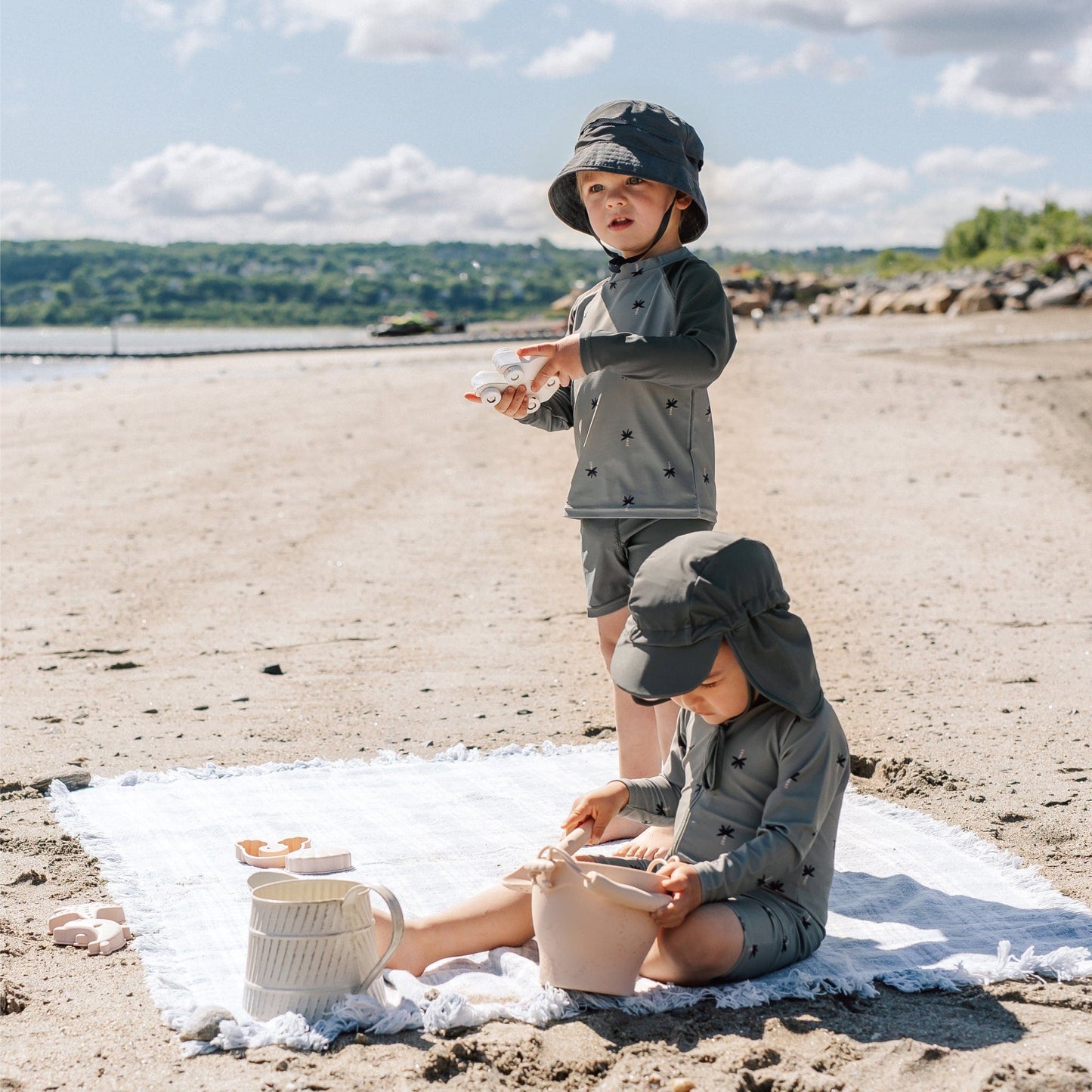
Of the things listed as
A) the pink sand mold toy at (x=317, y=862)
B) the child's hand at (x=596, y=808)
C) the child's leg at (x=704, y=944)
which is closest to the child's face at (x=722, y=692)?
the child's hand at (x=596, y=808)

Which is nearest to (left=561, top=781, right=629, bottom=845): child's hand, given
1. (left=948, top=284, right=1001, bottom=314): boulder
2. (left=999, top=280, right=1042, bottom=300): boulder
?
(left=948, top=284, right=1001, bottom=314): boulder

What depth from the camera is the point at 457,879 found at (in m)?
3.25

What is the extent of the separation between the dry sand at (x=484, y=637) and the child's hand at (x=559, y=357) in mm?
1473

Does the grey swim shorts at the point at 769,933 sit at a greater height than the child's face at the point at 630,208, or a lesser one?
lesser

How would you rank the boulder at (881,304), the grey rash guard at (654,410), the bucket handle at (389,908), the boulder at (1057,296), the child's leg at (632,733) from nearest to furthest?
the bucket handle at (389,908) < the grey rash guard at (654,410) < the child's leg at (632,733) < the boulder at (1057,296) < the boulder at (881,304)

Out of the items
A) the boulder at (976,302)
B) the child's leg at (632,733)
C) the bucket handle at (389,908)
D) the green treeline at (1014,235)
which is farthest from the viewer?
the green treeline at (1014,235)

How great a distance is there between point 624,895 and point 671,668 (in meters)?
0.44

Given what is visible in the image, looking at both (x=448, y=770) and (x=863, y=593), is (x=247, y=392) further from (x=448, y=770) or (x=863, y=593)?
(x=448, y=770)

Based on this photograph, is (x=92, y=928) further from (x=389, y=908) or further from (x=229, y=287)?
Result: (x=229, y=287)

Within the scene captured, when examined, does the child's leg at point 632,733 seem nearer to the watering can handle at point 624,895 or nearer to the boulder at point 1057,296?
the watering can handle at point 624,895

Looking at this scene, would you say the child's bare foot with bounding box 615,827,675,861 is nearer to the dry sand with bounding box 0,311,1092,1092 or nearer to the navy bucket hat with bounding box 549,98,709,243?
the dry sand with bounding box 0,311,1092,1092

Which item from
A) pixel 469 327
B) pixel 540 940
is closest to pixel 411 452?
pixel 540 940

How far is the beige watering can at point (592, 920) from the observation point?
253cm

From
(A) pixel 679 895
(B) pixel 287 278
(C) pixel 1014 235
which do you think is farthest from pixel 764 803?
(B) pixel 287 278
